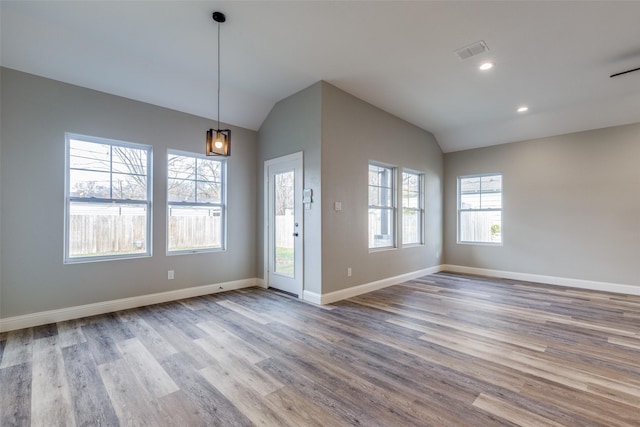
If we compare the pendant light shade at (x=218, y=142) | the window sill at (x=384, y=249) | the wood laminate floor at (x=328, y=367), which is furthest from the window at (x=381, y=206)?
the pendant light shade at (x=218, y=142)

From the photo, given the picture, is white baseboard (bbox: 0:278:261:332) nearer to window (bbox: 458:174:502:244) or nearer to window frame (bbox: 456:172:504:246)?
window frame (bbox: 456:172:504:246)

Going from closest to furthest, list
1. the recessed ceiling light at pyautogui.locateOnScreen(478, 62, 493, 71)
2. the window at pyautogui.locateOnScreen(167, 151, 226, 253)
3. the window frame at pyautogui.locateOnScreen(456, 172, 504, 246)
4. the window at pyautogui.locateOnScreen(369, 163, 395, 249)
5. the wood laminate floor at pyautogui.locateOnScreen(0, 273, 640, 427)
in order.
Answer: the wood laminate floor at pyautogui.locateOnScreen(0, 273, 640, 427), the recessed ceiling light at pyautogui.locateOnScreen(478, 62, 493, 71), the window at pyautogui.locateOnScreen(167, 151, 226, 253), the window at pyautogui.locateOnScreen(369, 163, 395, 249), the window frame at pyautogui.locateOnScreen(456, 172, 504, 246)

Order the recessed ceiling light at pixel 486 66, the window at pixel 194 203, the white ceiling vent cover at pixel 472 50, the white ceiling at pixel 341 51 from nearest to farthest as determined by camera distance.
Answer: the white ceiling at pixel 341 51
the white ceiling vent cover at pixel 472 50
the recessed ceiling light at pixel 486 66
the window at pixel 194 203

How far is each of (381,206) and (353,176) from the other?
101 centimetres

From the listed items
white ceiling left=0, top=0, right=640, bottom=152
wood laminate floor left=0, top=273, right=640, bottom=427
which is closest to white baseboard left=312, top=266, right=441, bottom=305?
wood laminate floor left=0, top=273, right=640, bottom=427

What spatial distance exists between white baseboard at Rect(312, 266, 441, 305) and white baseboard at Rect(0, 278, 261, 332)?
5.27ft

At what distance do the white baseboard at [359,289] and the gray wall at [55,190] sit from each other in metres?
1.99

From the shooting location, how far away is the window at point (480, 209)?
607cm

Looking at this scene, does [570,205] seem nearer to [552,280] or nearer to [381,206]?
[552,280]

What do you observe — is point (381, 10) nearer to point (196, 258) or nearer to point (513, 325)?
point (513, 325)

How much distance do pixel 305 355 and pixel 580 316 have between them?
3.50 metres

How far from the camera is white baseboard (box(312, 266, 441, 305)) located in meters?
4.05

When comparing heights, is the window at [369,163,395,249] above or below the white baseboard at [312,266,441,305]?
above

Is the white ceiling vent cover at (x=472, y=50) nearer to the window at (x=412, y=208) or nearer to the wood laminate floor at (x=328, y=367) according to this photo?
the window at (x=412, y=208)
